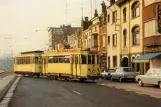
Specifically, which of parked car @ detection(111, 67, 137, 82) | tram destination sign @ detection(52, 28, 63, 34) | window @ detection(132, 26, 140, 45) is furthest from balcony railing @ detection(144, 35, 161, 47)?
tram destination sign @ detection(52, 28, 63, 34)

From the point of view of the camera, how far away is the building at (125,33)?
43550 mm

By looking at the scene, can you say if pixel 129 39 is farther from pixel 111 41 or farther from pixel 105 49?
pixel 105 49

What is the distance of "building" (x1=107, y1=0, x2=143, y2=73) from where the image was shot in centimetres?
Result: 4355

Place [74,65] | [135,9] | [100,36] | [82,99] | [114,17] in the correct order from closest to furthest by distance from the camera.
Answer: [82,99]
[74,65]
[135,9]
[114,17]
[100,36]

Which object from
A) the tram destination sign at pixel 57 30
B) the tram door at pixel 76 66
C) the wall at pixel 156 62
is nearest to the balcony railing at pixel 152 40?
the wall at pixel 156 62

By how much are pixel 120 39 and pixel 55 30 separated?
351ft

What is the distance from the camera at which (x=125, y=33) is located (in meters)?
48.7

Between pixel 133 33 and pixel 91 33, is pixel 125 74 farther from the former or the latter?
pixel 91 33

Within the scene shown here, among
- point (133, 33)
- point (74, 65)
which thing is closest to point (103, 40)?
point (133, 33)

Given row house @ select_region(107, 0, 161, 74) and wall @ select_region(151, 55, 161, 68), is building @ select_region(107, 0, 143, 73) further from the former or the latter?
wall @ select_region(151, 55, 161, 68)

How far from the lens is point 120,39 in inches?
1987

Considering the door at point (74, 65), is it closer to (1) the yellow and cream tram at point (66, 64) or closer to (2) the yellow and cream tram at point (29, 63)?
(1) the yellow and cream tram at point (66, 64)

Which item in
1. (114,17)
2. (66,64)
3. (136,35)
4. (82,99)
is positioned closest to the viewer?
(82,99)

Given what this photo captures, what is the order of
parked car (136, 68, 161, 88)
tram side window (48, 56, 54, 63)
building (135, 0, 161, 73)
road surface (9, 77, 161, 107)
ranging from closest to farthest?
road surface (9, 77, 161, 107)
parked car (136, 68, 161, 88)
building (135, 0, 161, 73)
tram side window (48, 56, 54, 63)
